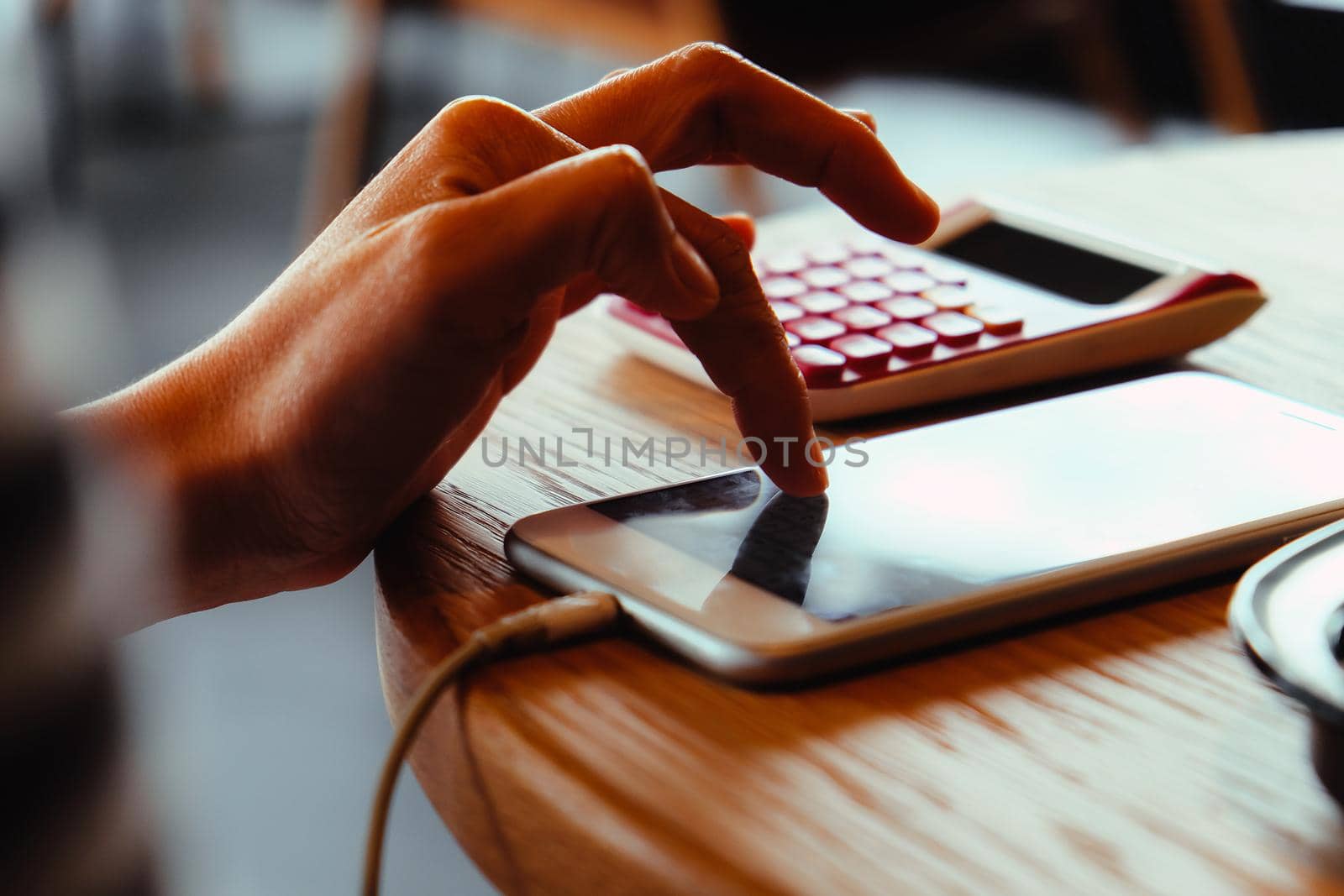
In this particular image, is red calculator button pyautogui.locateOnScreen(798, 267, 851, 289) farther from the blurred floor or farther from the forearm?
the forearm

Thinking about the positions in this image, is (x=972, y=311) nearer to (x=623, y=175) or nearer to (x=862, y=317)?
(x=862, y=317)

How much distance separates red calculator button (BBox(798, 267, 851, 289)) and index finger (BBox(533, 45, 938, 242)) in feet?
0.25

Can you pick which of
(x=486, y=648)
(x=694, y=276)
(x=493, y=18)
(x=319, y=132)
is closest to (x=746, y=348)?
(x=694, y=276)

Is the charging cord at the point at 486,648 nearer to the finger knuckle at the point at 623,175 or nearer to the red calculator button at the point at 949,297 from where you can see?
the finger knuckle at the point at 623,175

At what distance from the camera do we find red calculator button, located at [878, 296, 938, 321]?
500 millimetres

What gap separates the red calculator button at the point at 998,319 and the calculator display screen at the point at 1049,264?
4cm

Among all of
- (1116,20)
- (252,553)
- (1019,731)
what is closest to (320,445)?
(252,553)

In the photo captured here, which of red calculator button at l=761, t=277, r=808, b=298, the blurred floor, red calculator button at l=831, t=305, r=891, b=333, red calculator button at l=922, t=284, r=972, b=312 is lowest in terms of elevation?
the blurred floor

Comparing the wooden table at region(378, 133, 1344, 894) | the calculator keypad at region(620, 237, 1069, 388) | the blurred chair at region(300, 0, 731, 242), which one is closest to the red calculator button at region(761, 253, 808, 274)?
the calculator keypad at region(620, 237, 1069, 388)

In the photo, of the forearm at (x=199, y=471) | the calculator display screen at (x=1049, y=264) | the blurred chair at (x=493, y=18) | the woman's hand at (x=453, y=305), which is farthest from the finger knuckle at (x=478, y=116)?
the blurred chair at (x=493, y=18)

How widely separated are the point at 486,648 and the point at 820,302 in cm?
26

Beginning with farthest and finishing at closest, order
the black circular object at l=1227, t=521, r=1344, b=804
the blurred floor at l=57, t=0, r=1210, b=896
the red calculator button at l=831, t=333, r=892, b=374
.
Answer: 1. the blurred floor at l=57, t=0, r=1210, b=896
2. the red calculator button at l=831, t=333, r=892, b=374
3. the black circular object at l=1227, t=521, r=1344, b=804

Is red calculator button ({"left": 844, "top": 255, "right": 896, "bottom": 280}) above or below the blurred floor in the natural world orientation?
above

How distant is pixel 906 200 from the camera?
0.45 meters
